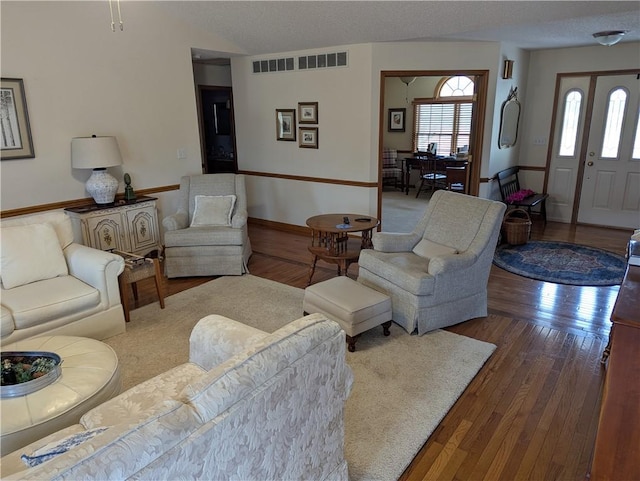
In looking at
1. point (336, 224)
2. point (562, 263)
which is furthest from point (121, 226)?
point (562, 263)

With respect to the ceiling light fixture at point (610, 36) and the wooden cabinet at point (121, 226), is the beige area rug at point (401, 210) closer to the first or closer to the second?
the ceiling light fixture at point (610, 36)

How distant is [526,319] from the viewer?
346cm

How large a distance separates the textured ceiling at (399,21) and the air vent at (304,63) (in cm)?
14

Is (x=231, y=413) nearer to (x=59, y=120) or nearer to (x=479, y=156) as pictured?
(x=59, y=120)

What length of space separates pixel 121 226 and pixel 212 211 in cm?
92

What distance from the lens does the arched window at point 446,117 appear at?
8.80m

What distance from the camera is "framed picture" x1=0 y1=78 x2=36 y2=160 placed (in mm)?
3740

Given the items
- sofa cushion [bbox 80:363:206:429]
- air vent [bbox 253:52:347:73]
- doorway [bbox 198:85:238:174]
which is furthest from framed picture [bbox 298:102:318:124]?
sofa cushion [bbox 80:363:206:429]

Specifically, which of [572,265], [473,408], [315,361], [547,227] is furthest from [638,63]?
[315,361]

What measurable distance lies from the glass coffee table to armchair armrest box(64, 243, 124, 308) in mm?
1640

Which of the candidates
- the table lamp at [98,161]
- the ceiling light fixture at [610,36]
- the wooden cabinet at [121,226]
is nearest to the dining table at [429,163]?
the ceiling light fixture at [610,36]

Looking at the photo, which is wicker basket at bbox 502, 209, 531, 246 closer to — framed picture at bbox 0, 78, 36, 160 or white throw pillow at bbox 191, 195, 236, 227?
white throw pillow at bbox 191, 195, 236, 227

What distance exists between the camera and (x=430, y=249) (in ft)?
11.5

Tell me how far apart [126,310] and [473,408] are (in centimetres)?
262
